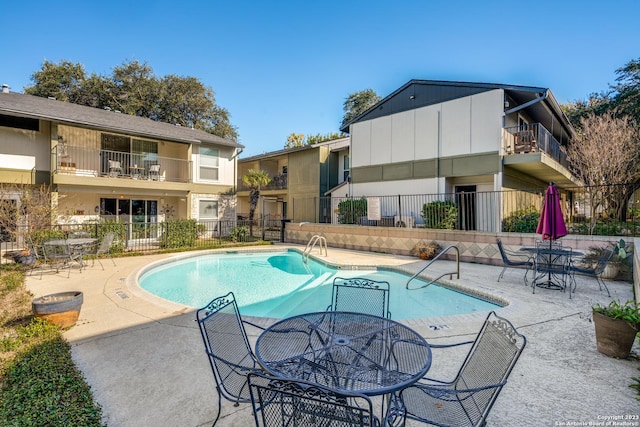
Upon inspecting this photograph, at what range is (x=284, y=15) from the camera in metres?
13.2

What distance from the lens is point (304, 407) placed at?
1825mm

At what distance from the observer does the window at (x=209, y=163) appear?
18.2m

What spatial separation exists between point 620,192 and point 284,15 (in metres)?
18.1

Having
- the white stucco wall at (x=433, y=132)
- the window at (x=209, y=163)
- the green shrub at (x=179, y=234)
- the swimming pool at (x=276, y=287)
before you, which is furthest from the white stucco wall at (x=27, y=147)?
the white stucco wall at (x=433, y=132)

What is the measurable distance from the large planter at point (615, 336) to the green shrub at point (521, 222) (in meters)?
7.60

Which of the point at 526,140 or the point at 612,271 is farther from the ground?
the point at 526,140

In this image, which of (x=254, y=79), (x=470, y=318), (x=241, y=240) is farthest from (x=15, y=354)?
(x=254, y=79)

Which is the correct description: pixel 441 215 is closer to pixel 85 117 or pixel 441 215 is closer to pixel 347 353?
pixel 347 353

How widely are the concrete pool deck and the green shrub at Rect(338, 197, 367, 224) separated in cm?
888

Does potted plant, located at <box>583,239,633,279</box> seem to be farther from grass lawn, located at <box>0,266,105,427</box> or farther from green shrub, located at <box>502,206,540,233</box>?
grass lawn, located at <box>0,266,105,427</box>

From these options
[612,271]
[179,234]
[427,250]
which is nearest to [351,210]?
[427,250]

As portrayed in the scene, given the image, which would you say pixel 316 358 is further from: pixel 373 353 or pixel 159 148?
pixel 159 148

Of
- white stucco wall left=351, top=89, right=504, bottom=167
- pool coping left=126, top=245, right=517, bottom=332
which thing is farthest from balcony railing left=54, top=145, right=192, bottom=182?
white stucco wall left=351, top=89, right=504, bottom=167

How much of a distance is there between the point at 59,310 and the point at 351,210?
12.3m
